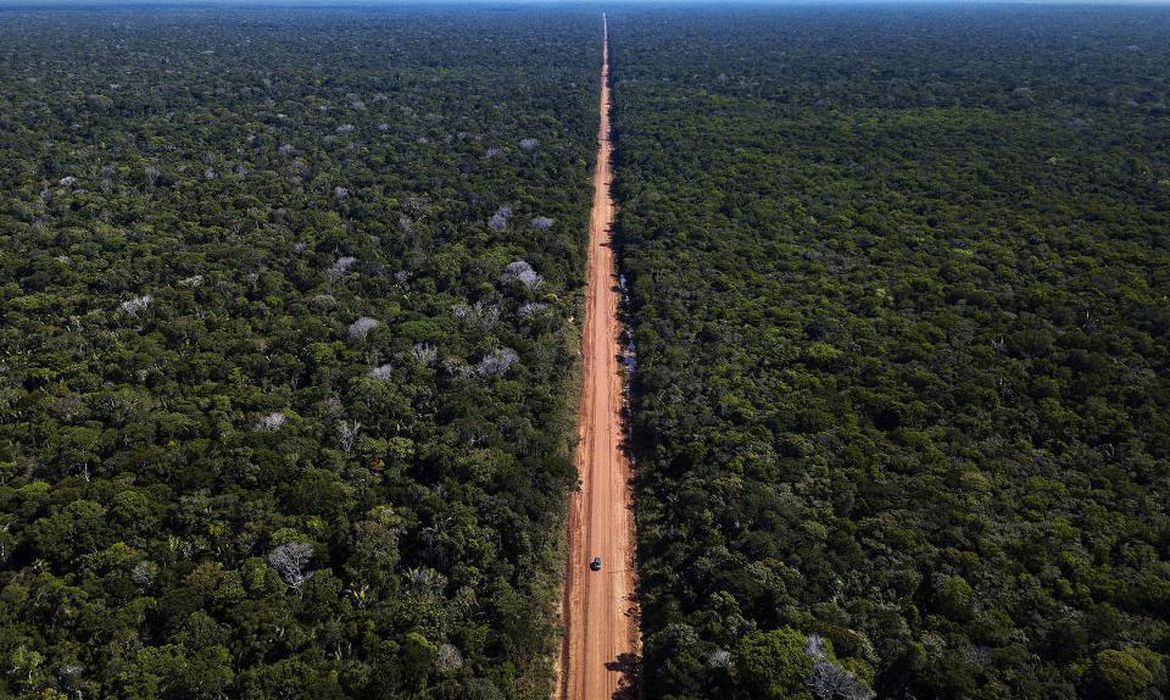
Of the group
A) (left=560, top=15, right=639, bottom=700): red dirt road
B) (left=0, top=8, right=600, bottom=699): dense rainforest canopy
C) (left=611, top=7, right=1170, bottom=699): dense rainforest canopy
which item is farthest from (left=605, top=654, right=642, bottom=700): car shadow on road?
(left=0, top=8, right=600, bottom=699): dense rainforest canopy

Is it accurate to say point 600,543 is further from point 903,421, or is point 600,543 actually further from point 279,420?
point 903,421

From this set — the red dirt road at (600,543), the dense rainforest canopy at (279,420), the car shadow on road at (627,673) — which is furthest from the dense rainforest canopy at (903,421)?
the dense rainforest canopy at (279,420)

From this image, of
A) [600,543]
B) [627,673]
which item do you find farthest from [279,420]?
[627,673]

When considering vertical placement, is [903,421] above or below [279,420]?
above

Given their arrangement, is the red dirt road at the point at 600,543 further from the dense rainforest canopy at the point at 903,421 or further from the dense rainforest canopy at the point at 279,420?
the dense rainforest canopy at the point at 279,420

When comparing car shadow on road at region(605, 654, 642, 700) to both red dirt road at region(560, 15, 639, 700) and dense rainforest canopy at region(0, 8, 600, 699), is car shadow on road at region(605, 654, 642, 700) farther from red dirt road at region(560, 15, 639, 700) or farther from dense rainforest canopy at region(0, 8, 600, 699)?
dense rainforest canopy at region(0, 8, 600, 699)

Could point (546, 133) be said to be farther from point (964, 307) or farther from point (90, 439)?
point (90, 439)

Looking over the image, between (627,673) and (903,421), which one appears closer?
(627,673)
